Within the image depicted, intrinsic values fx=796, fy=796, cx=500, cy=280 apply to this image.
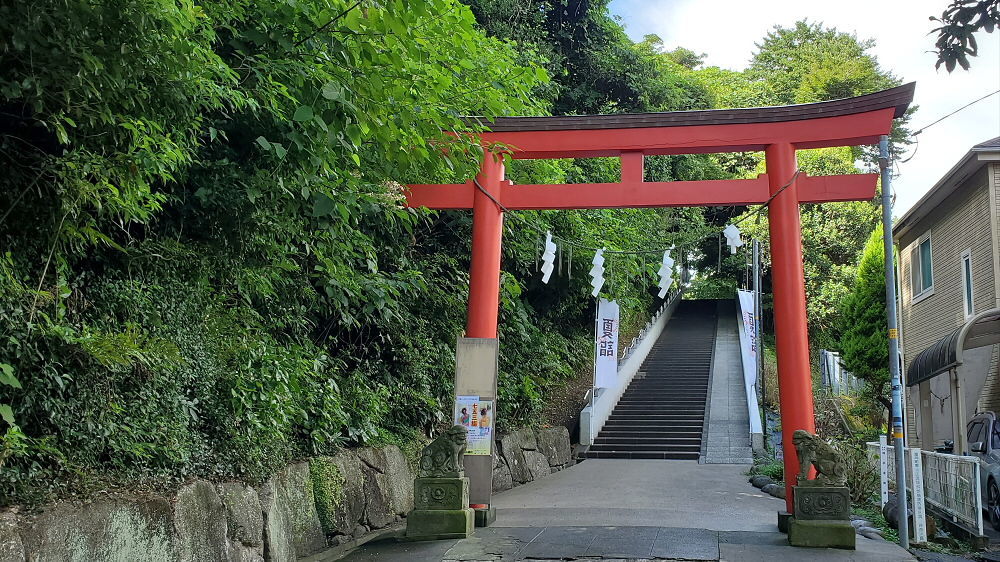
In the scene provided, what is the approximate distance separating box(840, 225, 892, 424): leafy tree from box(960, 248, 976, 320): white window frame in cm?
855

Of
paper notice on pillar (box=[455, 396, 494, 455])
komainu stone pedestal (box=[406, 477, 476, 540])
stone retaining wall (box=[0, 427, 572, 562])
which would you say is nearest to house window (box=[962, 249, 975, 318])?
paper notice on pillar (box=[455, 396, 494, 455])

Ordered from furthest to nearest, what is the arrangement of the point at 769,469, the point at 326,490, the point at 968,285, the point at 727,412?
the point at 727,412 → the point at 968,285 → the point at 769,469 → the point at 326,490

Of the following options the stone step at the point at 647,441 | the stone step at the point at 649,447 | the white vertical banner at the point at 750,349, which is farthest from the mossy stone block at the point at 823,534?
the white vertical banner at the point at 750,349

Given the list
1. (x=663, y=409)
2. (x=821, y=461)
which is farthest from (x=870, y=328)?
(x=821, y=461)

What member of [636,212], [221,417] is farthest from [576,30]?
[221,417]

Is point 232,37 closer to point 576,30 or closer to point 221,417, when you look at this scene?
point 221,417

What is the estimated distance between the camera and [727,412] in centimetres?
2164

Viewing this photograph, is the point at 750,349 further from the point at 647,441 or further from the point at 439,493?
the point at 439,493

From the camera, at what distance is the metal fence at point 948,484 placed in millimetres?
9211

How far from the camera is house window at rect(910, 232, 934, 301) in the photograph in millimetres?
18969

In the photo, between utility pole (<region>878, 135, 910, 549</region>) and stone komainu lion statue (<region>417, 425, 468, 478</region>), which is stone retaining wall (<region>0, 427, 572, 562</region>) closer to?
stone komainu lion statue (<region>417, 425, 468, 478</region>)

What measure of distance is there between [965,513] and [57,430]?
968 centimetres

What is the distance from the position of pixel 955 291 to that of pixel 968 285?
75 cm

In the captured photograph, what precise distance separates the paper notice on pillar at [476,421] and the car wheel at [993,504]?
21.4 ft
